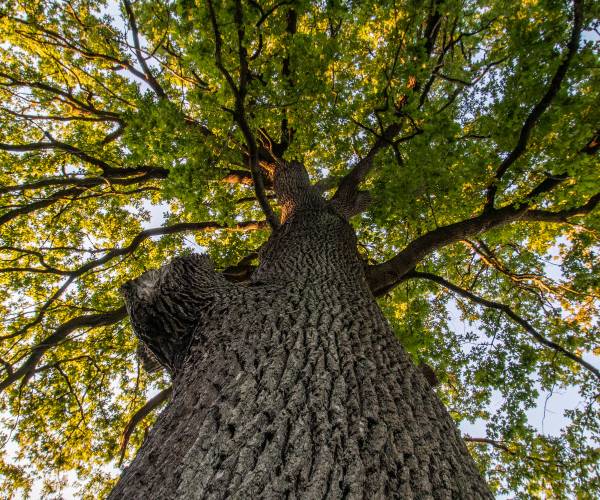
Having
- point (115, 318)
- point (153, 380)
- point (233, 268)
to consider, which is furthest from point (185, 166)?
point (153, 380)

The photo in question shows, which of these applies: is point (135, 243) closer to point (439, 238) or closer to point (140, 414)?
point (140, 414)

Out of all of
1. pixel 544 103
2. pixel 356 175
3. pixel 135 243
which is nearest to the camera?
pixel 544 103

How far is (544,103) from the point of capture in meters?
4.00

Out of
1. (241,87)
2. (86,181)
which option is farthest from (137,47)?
(86,181)

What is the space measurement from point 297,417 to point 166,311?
1728 mm

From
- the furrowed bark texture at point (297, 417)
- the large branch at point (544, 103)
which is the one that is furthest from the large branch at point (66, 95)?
the large branch at point (544, 103)

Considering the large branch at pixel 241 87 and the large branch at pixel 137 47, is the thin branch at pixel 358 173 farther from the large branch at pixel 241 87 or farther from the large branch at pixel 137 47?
the large branch at pixel 137 47

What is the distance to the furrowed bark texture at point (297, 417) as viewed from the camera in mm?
1298

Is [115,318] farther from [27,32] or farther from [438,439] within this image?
[27,32]

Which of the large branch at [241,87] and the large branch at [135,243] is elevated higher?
the large branch at [241,87]

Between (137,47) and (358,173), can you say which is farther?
(358,173)

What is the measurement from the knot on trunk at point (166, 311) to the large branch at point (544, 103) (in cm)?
433

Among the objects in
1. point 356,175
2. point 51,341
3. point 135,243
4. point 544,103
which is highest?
point 356,175

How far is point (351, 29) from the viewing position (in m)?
7.59
